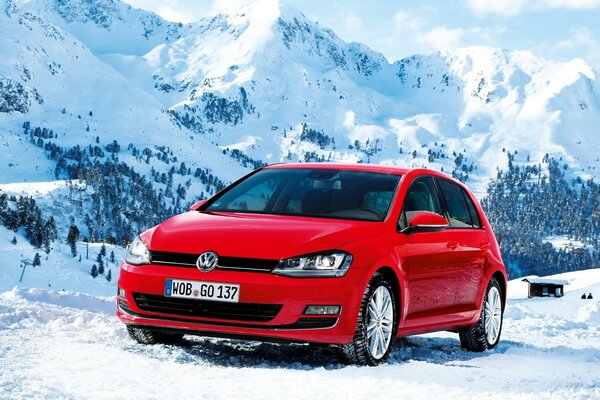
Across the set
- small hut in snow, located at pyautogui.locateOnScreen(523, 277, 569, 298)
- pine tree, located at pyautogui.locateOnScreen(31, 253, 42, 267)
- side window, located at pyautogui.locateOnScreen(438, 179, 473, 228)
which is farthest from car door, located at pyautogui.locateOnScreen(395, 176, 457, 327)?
pine tree, located at pyautogui.locateOnScreen(31, 253, 42, 267)

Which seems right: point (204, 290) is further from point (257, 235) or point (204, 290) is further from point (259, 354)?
point (259, 354)

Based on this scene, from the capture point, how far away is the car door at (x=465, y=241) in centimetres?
845

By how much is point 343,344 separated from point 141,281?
1651 millimetres

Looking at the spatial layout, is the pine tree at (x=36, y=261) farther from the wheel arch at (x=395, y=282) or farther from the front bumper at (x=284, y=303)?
the front bumper at (x=284, y=303)

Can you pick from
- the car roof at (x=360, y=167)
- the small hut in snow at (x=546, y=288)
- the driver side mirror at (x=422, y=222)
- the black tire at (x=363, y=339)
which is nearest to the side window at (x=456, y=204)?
the car roof at (x=360, y=167)

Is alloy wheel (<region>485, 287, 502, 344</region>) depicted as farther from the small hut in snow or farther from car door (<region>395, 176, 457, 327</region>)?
the small hut in snow

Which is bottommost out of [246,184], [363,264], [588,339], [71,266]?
[71,266]

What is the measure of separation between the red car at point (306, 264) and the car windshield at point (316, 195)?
0.01 m

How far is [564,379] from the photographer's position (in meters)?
6.31

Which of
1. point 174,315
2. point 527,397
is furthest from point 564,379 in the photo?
point 174,315

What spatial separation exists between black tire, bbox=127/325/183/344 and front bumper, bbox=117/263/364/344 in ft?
2.85

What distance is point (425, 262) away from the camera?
24.7 ft

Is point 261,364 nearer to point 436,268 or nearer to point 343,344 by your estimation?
point 343,344

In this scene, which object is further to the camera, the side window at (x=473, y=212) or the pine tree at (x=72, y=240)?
the pine tree at (x=72, y=240)
